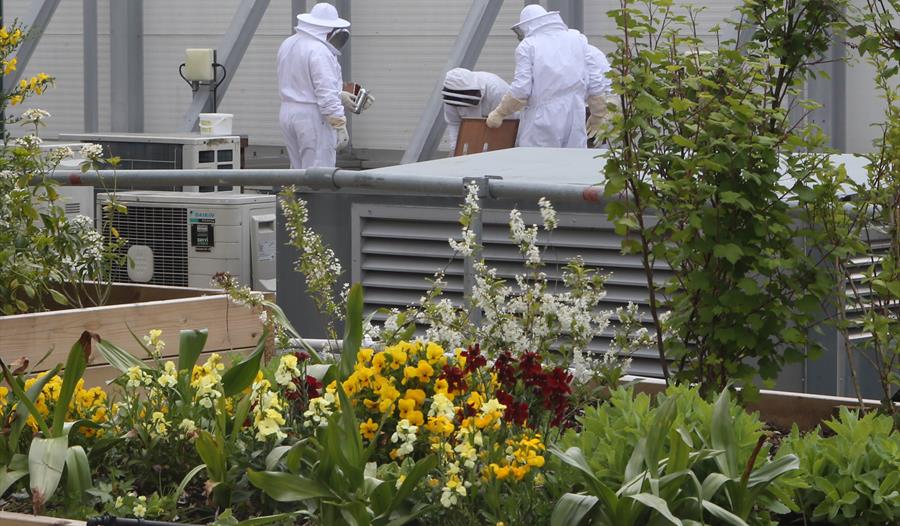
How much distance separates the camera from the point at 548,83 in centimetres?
1226

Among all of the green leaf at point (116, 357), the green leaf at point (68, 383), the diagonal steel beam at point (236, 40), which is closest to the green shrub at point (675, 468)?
the green leaf at point (68, 383)

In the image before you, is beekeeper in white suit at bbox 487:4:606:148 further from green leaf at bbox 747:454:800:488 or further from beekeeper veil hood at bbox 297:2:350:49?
green leaf at bbox 747:454:800:488

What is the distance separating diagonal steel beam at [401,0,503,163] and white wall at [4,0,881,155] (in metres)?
1.38

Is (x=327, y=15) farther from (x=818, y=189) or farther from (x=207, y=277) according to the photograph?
(x=818, y=189)

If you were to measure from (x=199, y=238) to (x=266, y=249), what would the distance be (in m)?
0.34

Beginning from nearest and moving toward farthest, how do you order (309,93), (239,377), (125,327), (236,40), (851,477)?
(851,477) < (239,377) < (125,327) < (309,93) < (236,40)

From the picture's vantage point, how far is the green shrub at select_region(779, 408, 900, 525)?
2.54 metres

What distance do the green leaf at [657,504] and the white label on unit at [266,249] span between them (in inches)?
208

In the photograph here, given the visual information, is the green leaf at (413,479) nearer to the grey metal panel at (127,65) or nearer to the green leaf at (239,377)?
the green leaf at (239,377)

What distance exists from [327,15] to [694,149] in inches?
403

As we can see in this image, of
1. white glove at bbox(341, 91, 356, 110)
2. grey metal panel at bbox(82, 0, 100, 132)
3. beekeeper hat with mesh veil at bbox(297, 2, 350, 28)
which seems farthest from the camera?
grey metal panel at bbox(82, 0, 100, 132)

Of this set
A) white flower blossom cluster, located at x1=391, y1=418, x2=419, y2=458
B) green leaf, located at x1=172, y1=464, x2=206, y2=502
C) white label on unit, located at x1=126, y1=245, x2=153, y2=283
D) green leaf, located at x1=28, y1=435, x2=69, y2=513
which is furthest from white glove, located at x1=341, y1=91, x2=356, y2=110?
white flower blossom cluster, located at x1=391, y1=418, x2=419, y2=458

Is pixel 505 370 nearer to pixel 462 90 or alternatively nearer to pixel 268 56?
pixel 462 90

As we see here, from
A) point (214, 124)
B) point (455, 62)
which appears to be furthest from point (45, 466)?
point (455, 62)
